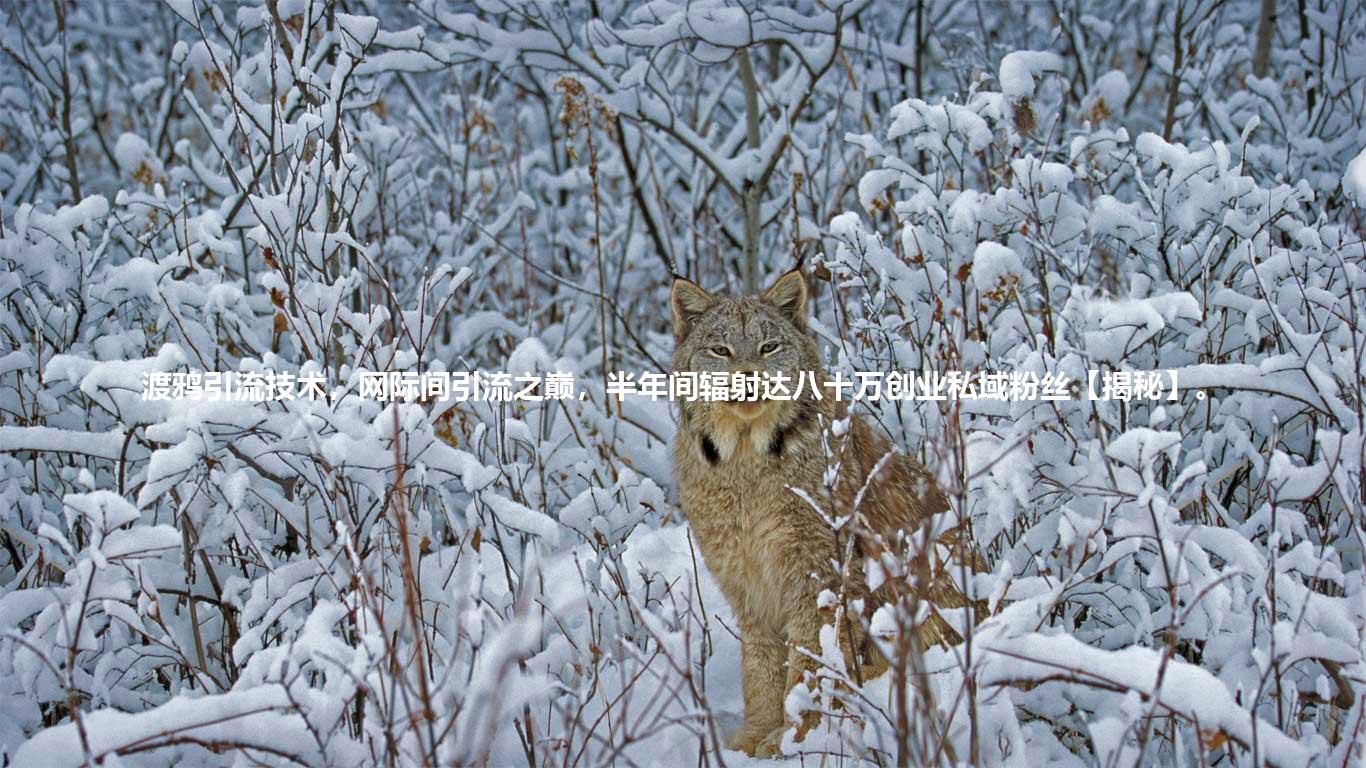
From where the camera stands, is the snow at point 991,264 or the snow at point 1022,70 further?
the snow at point 1022,70

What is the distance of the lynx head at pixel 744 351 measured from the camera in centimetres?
389

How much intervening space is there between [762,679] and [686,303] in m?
1.39

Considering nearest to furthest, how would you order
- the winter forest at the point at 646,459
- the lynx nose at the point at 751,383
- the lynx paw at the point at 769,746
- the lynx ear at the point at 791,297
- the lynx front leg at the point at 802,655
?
the winter forest at the point at 646,459 → the lynx front leg at the point at 802,655 → the lynx paw at the point at 769,746 → the lynx nose at the point at 751,383 → the lynx ear at the point at 791,297

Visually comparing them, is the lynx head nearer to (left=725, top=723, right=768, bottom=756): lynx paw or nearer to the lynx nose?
the lynx nose

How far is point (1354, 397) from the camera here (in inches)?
127

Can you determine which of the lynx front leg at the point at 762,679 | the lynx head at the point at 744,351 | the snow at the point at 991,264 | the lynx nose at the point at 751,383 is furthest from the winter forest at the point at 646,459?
the lynx nose at the point at 751,383

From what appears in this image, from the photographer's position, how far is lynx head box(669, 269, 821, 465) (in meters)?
3.89

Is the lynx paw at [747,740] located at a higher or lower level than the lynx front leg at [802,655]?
lower

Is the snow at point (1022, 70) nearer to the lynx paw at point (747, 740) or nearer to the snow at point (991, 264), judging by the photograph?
the snow at point (991, 264)

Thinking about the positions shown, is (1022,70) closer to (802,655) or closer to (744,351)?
(744,351)

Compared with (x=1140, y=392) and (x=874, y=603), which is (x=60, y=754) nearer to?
(x=874, y=603)

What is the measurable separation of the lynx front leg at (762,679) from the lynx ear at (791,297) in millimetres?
1135

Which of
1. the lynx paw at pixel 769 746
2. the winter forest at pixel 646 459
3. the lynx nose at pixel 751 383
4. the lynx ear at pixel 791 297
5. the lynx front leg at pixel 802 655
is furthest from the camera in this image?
the lynx ear at pixel 791 297

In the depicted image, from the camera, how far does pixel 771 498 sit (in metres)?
3.82
